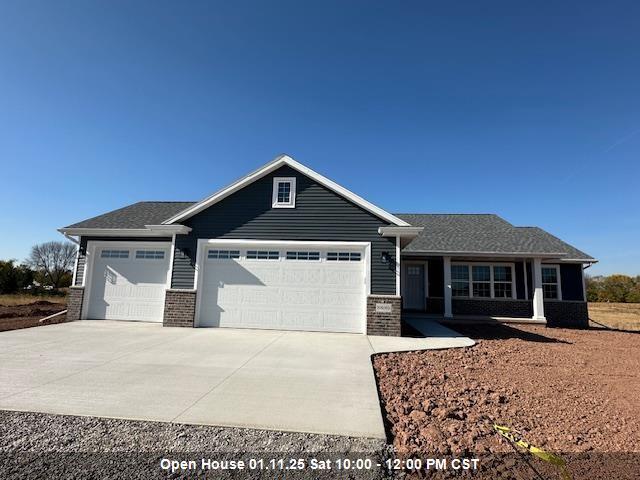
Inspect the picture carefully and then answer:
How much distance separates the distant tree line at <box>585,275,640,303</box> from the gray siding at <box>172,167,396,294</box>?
1539 inches

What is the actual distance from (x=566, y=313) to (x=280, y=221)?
13355 mm

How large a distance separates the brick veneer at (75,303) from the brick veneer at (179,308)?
136 inches

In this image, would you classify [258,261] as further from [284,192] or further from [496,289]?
[496,289]

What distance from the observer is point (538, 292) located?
14.3m

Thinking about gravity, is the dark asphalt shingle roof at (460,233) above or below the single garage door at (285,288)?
above

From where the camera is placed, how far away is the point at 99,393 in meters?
4.82

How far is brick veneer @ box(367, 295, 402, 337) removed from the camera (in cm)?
1009

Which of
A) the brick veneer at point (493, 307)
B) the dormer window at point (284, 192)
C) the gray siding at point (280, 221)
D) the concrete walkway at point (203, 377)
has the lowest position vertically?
the concrete walkway at point (203, 377)

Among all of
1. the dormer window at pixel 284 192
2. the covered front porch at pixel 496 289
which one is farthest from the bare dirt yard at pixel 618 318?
the dormer window at pixel 284 192

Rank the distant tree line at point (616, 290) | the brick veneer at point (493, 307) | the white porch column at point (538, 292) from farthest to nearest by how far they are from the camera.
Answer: the distant tree line at point (616, 290) < the brick veneer at point (493, 307) < the white porch column at point (538, 292)

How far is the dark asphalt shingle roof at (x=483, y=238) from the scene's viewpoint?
48.4 feet

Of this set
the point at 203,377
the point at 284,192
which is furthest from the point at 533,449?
the point at 284,192

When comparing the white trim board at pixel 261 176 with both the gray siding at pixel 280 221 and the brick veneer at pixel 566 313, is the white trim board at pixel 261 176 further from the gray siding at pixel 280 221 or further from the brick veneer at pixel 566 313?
the brick veneer at pixel 566 313

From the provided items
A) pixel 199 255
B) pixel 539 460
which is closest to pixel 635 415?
pixel 539 460
